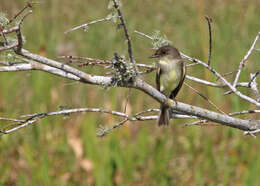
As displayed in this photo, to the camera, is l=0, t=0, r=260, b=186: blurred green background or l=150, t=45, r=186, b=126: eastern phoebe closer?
l=150, t=45, r=186, b=126: eastern phoebe

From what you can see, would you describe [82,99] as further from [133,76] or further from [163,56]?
[133,76]

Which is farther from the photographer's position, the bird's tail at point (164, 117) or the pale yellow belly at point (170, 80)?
the pale yellow belly at point (170, 80)

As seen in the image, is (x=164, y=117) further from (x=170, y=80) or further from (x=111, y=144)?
(x=111, y=144)

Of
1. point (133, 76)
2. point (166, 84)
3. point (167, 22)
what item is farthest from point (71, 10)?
point (133, 76)

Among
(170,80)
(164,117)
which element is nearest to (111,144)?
(170,80)

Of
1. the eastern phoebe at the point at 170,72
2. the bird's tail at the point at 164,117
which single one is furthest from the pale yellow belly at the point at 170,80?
the bird's tail at the point at 164,117

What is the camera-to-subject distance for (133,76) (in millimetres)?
2080

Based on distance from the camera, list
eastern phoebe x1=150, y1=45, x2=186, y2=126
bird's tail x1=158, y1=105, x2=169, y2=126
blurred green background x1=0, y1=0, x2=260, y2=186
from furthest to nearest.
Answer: blurred green background x1=0, y1=0, x2=260, y2=186
eastern phoebe x1=150, y1=45, x2=186, y2=126
bird's tail x1=158, y1=105, x2=169, y2=126

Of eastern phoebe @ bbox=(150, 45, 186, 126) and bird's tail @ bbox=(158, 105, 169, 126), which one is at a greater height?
eastern phoebe @ bbox=(150, 45, 186, 126)

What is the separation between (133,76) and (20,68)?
490mm

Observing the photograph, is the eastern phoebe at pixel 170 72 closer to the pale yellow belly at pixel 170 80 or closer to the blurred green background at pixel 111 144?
the pale yellow belly at pixel 170 80

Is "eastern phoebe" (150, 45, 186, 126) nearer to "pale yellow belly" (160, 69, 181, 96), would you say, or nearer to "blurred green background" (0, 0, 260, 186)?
"pale yellow belly" (160, 69, 181, 96)

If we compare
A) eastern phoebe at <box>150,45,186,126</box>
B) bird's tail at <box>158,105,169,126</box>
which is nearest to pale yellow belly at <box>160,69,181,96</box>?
eastern phoebe at <box>150,45,186,126</box>

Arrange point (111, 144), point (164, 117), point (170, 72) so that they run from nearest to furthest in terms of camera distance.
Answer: point (164, 117) → point (170, 72) → point (111, 144)
